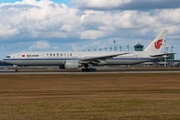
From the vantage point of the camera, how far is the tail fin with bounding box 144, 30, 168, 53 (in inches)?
2731

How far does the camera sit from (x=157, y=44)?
6962 centimetres

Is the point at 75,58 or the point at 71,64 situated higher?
the point at 75,58

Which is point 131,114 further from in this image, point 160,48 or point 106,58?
point 160,48

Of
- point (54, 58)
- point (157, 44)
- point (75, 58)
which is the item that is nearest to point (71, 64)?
point (75, 58)

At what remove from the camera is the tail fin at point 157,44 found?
69375 millimetres

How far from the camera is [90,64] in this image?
A: 207ft

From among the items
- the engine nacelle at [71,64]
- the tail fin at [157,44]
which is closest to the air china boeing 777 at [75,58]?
the engine nacelle at [71,64]

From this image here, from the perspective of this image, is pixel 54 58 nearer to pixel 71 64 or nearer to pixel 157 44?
pixel 71 64

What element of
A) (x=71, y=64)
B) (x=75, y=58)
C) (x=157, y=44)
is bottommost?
(x=71, y=64)

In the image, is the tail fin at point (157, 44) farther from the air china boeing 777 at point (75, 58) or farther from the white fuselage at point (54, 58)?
the white fuselage at point (54, 58)

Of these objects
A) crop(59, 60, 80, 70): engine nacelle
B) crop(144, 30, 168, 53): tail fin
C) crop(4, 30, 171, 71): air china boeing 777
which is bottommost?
crop(59, 60, 80, 70): engine nacelle

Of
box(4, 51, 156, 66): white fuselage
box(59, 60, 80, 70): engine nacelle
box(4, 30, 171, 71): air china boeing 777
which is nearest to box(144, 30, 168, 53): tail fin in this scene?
box(4, 30, 171, 71): air china boeing 777

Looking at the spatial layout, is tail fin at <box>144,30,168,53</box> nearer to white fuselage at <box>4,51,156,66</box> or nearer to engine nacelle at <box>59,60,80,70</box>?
white fuselage at <box>4,51,156,66</box>

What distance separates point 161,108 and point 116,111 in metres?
2.15
